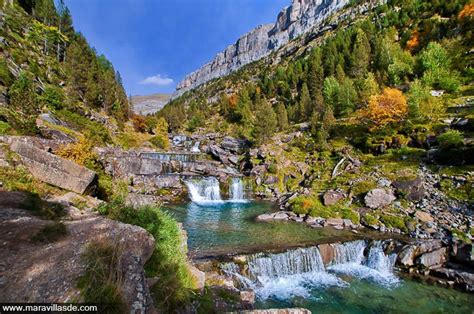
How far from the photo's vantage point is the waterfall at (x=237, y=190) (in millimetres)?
38375

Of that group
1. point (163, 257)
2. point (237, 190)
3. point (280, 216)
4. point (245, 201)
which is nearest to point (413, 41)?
point (237, 190)

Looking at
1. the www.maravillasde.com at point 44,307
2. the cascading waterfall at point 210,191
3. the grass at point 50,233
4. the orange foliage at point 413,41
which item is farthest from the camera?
the orange foliage at point 413,41

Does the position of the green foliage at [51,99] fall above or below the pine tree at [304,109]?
below

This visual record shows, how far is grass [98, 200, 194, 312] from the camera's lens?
22.3 feet

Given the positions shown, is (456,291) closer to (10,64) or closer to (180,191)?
(180,191)

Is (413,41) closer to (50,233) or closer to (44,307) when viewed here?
(50,233)

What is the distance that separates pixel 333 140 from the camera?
166 ft

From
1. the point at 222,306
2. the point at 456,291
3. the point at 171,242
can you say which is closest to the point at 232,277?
the point at 222,306

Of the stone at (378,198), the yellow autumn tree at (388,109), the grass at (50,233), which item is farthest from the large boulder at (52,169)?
the yellow autumn tree at (388,109)

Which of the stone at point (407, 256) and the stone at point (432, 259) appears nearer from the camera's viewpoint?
the stone at point (432, 259)

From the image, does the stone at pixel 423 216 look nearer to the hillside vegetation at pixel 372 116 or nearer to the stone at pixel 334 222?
the hillside vegetation at pixel 372 116

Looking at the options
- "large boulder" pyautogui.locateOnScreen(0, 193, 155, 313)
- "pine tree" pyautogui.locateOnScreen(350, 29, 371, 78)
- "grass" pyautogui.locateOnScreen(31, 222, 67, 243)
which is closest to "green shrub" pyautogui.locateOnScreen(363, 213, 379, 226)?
"large boulder" pyautogui.locateOnScreen(0, 193, 155, 313)

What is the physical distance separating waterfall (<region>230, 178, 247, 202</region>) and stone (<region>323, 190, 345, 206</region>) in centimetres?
1315

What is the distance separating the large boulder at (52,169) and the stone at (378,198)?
27154 millimetres
